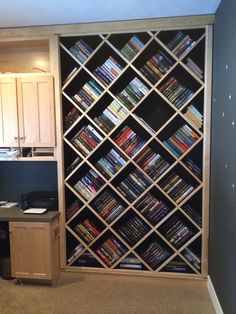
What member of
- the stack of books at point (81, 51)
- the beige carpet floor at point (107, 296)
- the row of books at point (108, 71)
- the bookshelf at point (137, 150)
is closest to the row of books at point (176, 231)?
the bookshelf at point (137, 150)

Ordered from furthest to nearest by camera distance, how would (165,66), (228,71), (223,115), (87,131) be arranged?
(87,131)
(165,66)
(223,115)
(228,71)

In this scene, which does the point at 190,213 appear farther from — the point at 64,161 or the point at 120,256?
the point at 64,161

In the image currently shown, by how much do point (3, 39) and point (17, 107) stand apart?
0.69 meters

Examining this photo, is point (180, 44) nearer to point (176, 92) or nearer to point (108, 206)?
point (176, 92)

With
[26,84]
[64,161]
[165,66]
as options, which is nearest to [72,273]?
[64,161]

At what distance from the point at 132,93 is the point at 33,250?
1.75m

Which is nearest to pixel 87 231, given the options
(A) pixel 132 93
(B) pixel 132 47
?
(A) pixel 132 93

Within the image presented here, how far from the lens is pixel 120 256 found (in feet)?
9.98

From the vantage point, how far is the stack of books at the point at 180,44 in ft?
9.00

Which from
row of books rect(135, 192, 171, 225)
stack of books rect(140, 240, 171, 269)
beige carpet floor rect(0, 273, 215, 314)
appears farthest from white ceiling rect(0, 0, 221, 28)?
beige carpet floor rect(0, 273, 215, 314)

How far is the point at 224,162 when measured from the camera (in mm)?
2209

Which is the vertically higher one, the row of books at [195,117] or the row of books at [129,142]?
the row of books at [129,142]

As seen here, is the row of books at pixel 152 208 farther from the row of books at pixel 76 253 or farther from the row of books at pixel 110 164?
the row of books at pixel 76 253

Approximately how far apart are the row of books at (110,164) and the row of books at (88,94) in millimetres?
529
